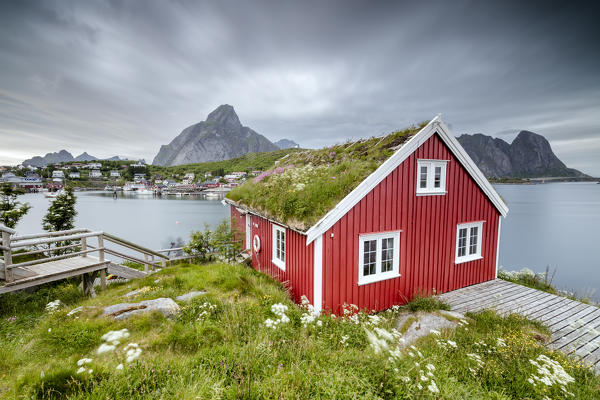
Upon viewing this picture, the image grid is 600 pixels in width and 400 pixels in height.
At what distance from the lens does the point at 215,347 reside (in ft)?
12.3

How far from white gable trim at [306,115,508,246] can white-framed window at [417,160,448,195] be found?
0.65 metres

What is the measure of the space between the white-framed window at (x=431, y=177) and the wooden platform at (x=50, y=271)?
407 inches

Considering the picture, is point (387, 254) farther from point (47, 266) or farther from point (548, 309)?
point (47, 266)

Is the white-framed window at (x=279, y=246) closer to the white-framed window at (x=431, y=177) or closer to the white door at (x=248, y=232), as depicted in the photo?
the white door at (x=248, y=232)

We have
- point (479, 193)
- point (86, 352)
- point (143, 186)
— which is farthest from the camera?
point (143, 186)

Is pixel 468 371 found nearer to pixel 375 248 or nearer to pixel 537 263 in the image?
pixel 375 248

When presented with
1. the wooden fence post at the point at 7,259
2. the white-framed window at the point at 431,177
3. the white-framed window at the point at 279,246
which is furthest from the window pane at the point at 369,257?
the wooden fence post at the point at 7,259

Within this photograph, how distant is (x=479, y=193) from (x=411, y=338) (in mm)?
6349

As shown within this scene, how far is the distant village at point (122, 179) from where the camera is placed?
73.3m

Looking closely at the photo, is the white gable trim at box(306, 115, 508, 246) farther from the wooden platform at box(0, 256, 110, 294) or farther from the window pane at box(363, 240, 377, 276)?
the wooden platform at box(0, 256, 110, 294)

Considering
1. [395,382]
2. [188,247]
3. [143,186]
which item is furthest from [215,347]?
[143,186]

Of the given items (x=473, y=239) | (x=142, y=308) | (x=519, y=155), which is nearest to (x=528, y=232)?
(x=473, y=239)

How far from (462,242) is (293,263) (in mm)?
6468

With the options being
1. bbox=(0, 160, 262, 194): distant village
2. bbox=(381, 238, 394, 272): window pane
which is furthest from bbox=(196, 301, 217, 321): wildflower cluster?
bbox=(0, 160, 262, 194): distant village
